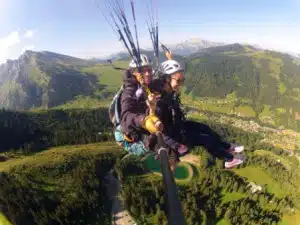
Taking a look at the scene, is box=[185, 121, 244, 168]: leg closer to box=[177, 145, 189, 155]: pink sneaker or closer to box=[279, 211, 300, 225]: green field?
box=[177, 145, 189, 155]: pink sneaker

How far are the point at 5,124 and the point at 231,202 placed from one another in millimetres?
102883

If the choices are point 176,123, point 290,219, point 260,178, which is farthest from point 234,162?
point 260,178

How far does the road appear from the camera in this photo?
64113mm

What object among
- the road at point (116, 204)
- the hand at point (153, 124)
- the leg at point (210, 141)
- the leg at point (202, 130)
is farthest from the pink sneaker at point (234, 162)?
the road at point (116, 204)

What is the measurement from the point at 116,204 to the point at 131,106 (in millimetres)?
67133

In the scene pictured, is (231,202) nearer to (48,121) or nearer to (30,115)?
(48,121)

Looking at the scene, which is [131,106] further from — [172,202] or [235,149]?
[172,202]

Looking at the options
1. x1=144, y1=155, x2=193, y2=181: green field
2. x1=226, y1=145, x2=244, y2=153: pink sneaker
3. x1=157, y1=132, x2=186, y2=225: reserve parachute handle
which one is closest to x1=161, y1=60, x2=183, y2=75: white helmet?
x1=226, y1=145, x2=244, y2=153: pink sneaker

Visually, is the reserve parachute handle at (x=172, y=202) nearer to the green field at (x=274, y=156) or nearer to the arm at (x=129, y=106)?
the arm at (x=129, y=106)

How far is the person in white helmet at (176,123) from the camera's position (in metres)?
9.38

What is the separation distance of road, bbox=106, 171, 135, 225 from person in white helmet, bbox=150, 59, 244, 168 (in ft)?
191

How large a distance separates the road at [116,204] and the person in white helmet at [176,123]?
58.2 meters

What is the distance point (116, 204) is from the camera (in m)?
70.6

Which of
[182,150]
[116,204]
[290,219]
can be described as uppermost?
[182,150]
